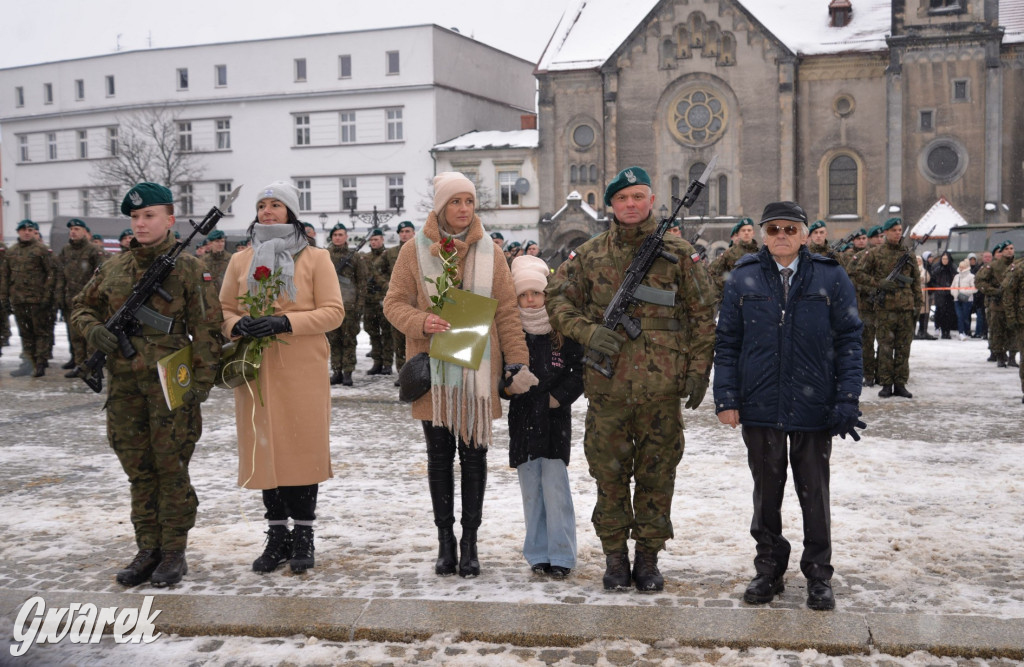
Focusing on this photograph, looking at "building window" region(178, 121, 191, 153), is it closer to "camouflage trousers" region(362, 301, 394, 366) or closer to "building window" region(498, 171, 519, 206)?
"building window" region(498, 171, 519, 206)

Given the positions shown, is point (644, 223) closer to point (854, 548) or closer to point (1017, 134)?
point (854, 548)

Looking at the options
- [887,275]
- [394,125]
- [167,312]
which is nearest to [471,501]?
[167,312]

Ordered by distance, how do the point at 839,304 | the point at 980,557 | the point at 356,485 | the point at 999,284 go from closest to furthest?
the point at 839,304, the point at 980,557, the point at 356,485, the point at 999,284

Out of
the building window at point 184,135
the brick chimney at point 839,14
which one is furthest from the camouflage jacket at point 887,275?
the building window at point 184,135

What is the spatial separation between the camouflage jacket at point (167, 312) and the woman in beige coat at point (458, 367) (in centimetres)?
90

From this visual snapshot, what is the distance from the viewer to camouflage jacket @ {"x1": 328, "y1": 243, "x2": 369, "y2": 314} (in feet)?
46.1

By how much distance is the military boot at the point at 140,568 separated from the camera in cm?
509

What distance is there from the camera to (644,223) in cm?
502

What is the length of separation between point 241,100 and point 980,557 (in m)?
54.5

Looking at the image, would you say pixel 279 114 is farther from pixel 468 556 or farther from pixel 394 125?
pixel 468 556

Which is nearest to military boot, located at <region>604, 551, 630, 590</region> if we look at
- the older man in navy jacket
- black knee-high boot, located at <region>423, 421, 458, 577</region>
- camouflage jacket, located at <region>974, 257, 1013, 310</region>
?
the older man in navy jacket

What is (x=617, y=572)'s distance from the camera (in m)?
4.97

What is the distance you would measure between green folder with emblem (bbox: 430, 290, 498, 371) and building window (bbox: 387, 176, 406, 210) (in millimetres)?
47114

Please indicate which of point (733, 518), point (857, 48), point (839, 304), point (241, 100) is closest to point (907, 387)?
point (733, 518)
